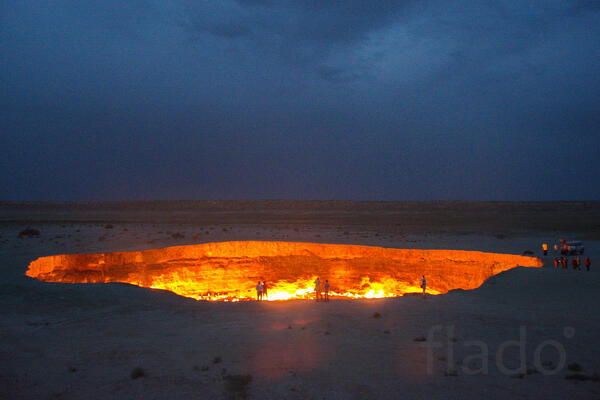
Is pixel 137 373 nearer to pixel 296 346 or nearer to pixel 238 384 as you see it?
pixel 238 384

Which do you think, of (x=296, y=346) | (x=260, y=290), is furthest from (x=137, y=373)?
A: (x=260, y=290)

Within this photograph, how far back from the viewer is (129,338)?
7.86m

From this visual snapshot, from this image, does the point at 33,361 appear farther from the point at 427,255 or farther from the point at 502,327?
the point at 427,255

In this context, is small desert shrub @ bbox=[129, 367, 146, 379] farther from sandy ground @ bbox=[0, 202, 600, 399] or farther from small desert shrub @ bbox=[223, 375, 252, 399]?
small desert shrub @ bbox=[223, 375, 252, 399]

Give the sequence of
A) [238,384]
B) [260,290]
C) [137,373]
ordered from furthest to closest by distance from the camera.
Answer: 1. [260,290]
2. [137,373]
3. [238,384]

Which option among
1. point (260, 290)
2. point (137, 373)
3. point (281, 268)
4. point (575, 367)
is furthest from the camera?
point (281, 268)

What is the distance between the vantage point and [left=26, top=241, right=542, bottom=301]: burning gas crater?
1856cm

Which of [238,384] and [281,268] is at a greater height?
[238,384]

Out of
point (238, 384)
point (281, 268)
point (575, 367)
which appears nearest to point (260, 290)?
point (281, 268)

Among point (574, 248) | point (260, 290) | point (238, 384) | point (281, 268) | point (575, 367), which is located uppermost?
point (574, 248)

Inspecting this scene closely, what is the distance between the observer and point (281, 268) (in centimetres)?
2173

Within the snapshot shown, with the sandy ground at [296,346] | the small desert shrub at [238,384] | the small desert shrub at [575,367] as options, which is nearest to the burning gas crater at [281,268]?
the sandy ground at [296,346]

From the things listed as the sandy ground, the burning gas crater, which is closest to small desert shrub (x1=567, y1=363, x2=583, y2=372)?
the sandy ground

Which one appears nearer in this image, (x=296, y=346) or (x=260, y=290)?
(x=296, y=346)
